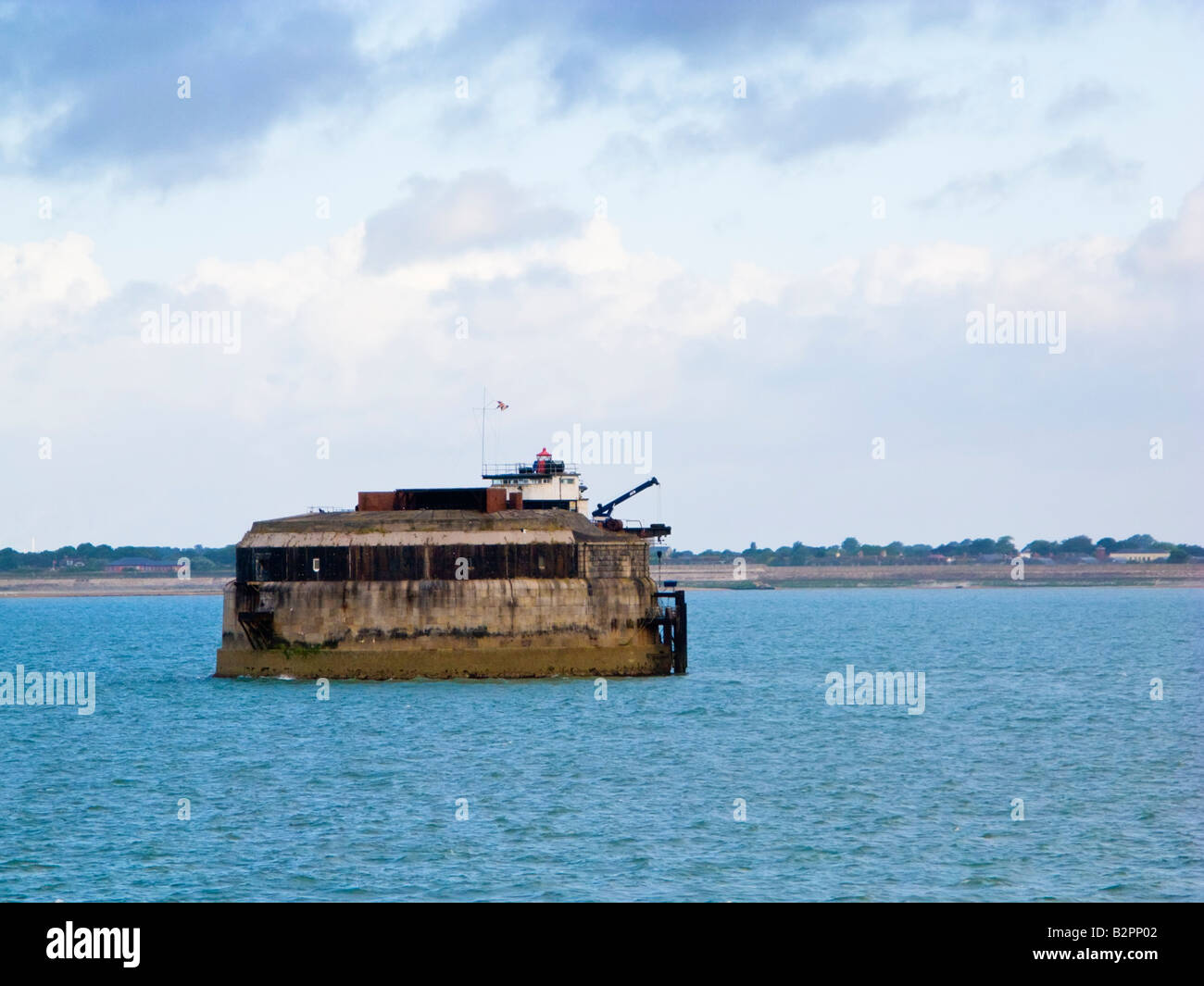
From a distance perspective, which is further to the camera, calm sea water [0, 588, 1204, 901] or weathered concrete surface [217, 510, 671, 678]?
weathered concrete surface [217, 510, 671, 678]

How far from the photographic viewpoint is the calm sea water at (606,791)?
25.3 metres

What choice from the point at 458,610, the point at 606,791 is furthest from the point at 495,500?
the point at 606,791

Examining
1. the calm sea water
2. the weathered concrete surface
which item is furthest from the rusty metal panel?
the calm sea water

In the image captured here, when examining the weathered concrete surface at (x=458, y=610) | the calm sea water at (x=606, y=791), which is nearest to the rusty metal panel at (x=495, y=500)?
the weathered concrete surface at (x=458, y=610)

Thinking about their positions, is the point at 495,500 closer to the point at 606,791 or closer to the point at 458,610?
the point at 458,610

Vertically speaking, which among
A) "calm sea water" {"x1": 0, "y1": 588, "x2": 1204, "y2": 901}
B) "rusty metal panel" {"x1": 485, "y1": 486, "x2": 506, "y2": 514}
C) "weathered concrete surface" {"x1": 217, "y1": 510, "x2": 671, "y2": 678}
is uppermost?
"rusty metal panel" {"x1": 485, "y1": 486, "x2": 506, "y2": 514}

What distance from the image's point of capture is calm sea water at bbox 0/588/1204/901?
2528cm

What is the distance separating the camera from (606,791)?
113 ft

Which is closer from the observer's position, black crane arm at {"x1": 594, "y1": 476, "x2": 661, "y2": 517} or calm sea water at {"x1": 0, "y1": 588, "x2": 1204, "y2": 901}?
calm sea water at {"x1": 0, "y1": 588, "x2": 1204, "y2": 901}

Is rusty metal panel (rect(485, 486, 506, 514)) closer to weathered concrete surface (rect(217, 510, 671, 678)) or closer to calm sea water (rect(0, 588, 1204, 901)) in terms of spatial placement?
weathered concrete surface (rect(217, 510, 671, 678))

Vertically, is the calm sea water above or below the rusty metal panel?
below
